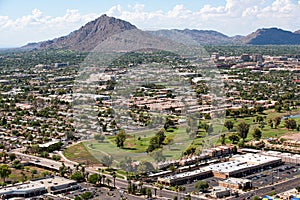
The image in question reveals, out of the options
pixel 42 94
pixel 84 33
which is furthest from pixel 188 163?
pixel 84 33

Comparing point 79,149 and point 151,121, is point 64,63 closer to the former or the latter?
point 79,149

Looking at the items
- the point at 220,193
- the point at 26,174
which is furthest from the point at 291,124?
the point at 26,174

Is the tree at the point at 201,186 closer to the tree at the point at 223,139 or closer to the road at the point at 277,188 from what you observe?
the road at the point at 277,188

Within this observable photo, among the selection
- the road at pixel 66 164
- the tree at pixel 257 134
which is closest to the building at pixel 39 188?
the road at pixel 66 164

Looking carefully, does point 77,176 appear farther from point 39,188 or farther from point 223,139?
point 223,139

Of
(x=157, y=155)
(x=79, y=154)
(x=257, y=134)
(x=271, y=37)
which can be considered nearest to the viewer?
(x=157, y=155)

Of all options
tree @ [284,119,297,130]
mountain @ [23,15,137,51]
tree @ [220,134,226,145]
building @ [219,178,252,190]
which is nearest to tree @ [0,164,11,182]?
building @ [219,178,252,190]

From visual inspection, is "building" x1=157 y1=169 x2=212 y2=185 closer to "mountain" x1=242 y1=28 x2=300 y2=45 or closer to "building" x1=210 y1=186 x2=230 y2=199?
"building" x1=210 y1=186 x2=230 y2=199
